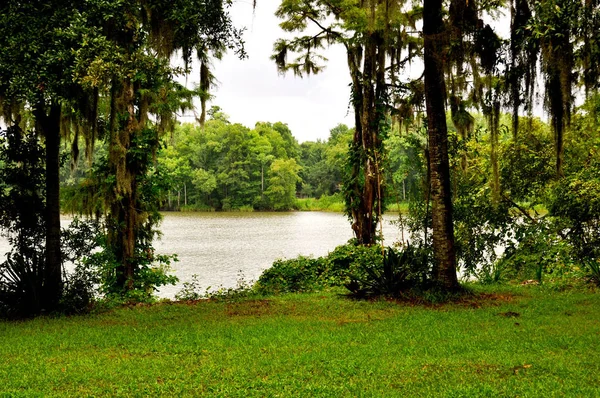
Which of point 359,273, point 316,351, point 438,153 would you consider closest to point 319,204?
point 359,273

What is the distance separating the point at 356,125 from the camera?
50.4 feet

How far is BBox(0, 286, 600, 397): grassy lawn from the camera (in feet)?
16.1

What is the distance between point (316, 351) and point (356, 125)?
10085 mm

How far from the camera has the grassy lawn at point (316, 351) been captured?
490 centimetres

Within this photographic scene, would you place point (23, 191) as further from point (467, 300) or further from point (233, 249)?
point (233, 249)

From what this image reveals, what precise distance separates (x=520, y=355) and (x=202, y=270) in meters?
15.7

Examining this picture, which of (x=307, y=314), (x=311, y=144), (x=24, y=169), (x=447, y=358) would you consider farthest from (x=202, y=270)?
(x=311, y=144)

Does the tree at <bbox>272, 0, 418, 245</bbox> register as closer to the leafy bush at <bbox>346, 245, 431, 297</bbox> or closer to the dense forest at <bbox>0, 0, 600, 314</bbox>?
the dense forest at <bbox>0, 0, 600, 314</bbox>

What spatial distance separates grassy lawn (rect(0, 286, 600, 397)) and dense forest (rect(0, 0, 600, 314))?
1695 millimetres

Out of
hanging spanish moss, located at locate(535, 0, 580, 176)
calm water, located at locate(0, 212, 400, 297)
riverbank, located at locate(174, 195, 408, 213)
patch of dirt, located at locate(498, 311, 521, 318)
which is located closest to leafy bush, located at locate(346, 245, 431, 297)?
patch of dirt, located at locate(498, 311, 521, 318)

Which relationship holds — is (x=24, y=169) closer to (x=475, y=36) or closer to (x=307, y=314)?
(x=307, y=314)

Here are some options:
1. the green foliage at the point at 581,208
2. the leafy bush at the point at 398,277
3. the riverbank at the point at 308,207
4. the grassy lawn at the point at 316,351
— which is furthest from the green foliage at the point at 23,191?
the riverbank at the point at 308,207

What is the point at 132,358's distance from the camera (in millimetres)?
6000

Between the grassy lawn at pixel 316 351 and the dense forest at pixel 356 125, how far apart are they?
5.56ft
